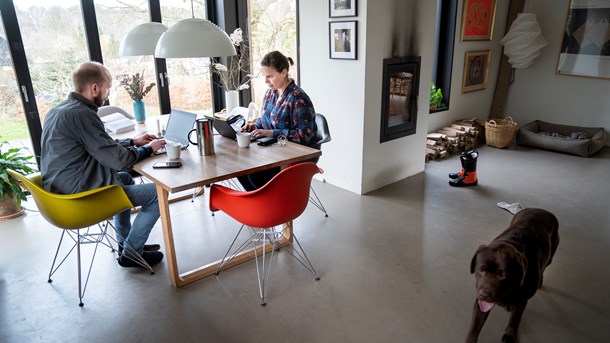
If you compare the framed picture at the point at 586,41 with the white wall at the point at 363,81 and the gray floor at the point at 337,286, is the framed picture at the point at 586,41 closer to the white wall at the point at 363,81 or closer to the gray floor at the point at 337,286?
the gray floor at the point at 337,286

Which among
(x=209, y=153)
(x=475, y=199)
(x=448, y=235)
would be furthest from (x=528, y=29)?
(x=209, y=153)

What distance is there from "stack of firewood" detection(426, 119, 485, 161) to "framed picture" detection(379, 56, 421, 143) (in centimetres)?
84

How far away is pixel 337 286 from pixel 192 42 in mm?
1691

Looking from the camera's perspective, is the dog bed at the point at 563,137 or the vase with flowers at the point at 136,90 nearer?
the vase with flowers at the point at 136,90

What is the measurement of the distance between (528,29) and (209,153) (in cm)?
505

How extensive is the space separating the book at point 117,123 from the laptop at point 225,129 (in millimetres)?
777

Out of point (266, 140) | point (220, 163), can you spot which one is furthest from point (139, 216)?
point (266, 140)

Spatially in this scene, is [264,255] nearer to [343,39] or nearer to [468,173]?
[343,39]

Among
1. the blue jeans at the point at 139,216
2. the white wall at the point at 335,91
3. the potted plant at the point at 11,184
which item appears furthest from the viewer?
the white wall at the point at 335,91

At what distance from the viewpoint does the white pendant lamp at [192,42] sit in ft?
7.73

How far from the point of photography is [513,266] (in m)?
1.77

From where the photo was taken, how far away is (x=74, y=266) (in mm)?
2838

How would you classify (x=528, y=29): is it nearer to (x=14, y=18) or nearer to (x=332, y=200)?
(x=332, y=200)

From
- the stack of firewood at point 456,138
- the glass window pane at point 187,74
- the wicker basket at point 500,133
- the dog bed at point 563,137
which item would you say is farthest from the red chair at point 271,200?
the dog bed at point 563,137
